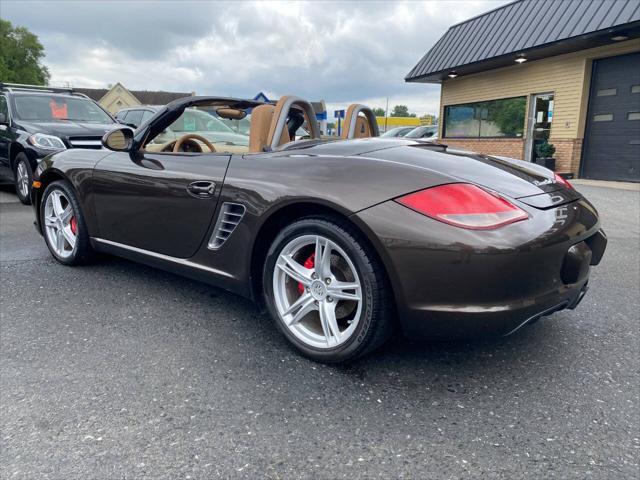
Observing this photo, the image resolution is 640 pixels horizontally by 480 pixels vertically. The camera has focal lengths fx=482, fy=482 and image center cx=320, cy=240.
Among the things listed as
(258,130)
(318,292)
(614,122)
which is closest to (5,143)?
(258,130)

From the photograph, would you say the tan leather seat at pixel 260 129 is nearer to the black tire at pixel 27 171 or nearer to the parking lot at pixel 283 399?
the parking lot at pixel 283 399

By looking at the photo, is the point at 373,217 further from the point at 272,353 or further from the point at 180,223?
the point at 180,223

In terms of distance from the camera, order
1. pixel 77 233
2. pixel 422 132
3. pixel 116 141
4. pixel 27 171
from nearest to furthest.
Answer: pixel 116 141, pixel 77 233, pixel 27 171, pixel 422 132

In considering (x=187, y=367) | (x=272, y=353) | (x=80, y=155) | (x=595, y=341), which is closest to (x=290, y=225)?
(x=272, y=353)

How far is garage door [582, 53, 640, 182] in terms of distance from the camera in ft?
36.1

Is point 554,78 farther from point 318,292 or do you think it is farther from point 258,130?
point 318,292

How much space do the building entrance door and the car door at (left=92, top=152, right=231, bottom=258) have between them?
1281 cm

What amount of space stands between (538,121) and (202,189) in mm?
13492

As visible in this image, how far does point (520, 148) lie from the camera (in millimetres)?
14188

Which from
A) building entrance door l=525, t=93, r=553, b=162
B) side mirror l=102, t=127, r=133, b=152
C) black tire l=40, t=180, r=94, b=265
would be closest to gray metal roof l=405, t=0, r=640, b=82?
building entrance door l=525, t=93, r=553, b=162

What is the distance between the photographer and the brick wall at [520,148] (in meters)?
12.2

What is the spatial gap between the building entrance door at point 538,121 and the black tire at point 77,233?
12.8m

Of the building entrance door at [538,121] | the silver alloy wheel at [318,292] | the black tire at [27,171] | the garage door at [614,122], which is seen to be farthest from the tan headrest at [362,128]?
the building entrance door at [538,121]

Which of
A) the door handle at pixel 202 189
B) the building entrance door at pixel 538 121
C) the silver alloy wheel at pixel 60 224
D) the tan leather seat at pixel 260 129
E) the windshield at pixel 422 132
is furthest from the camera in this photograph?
the windshield at pixel 422 132
